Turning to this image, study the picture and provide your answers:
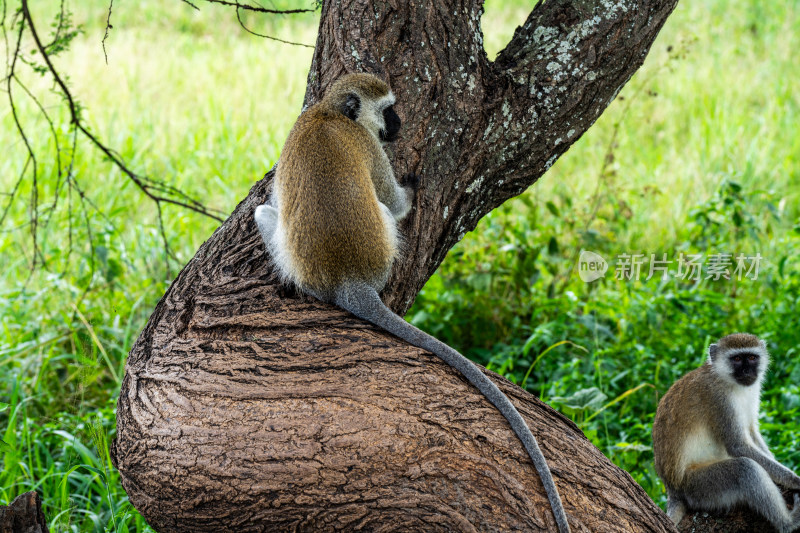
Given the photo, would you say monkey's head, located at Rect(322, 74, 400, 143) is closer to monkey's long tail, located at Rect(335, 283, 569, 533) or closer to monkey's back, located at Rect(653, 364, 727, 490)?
monkey's long tail, located at Rect(335, 283, 569, 533)

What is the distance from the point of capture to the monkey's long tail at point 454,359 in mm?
2617

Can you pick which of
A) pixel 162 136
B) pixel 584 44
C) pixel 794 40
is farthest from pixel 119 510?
pixel 794 40

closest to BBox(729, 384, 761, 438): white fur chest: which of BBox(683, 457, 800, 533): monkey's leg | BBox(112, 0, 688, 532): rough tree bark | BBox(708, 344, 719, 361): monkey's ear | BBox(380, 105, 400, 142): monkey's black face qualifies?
BBox(708, 344, 719, 361): monkey's ear

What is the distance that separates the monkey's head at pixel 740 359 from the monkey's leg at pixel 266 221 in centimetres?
248

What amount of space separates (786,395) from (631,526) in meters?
2.28

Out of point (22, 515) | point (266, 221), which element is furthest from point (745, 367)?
point (22, 515)

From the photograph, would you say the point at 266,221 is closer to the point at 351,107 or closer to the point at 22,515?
the point at 351,107

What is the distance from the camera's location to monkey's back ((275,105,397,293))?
125 inches

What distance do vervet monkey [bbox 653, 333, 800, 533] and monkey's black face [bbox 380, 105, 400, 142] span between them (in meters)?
2.05

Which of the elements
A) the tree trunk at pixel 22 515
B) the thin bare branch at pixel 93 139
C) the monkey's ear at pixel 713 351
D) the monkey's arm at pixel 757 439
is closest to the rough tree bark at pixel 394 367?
the tree trunk at pixel 22 515

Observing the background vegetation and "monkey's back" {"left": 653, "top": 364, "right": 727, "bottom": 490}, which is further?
the background vegetation

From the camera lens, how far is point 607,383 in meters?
4.79

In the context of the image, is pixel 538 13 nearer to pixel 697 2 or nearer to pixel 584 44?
pixel 584 44

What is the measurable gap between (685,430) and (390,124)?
2.21 m
